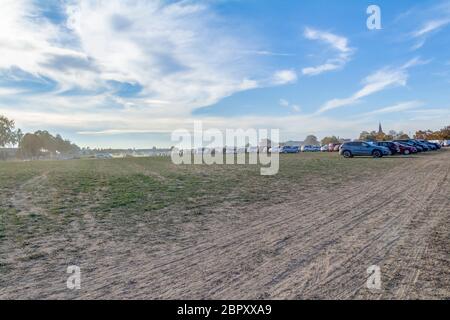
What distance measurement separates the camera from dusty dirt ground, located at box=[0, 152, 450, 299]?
3287mm

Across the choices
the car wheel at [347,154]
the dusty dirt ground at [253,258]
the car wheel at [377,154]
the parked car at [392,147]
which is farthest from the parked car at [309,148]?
the dusty dirt ground at [253,258]

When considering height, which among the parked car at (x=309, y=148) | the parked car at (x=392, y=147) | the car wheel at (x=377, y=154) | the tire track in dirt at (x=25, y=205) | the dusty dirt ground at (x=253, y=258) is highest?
the parked car at (x=309, y=148)

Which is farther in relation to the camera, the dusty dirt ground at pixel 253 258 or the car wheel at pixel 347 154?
the car wheel at pixel 347 154

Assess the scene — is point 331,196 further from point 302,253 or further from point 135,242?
point 135,242

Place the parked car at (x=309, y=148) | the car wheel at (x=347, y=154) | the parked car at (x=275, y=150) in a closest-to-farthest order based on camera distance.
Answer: the car wheel at (x=347, y=154), the parked car at (x=275, y=150), the parked car at (x=309, y=148)

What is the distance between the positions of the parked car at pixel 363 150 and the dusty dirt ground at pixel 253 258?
23.1 metres

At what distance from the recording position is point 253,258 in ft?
13.8

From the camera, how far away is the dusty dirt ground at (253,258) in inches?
129

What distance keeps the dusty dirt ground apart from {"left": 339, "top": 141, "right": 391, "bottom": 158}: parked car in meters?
23.1

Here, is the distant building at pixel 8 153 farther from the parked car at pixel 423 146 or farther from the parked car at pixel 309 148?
the parked car at pixel 423 146

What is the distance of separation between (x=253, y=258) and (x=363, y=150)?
27.8m

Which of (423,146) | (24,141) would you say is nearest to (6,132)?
(24,141)

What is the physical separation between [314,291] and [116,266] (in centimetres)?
255
